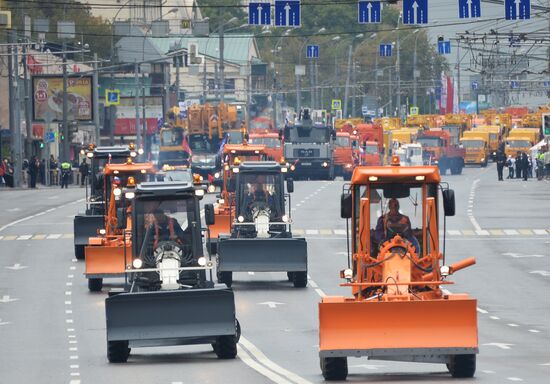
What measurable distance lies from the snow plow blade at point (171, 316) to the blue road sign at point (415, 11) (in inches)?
1351

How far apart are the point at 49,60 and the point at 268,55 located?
66.3 metres

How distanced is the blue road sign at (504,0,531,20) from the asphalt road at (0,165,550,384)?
637cm

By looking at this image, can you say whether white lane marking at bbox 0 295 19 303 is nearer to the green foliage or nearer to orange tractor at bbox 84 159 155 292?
orange tractor at bbox 84 159 155 292

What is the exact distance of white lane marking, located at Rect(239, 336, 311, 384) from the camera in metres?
20.5

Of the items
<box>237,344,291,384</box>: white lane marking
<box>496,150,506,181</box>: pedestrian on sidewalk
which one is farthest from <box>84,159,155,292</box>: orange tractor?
<box>496,150,506,181</box>: pedestrian on sidewalk

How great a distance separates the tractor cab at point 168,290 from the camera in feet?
76.1

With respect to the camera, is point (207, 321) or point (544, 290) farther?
point (544, 290)

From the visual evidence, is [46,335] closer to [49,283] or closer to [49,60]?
[49,283]

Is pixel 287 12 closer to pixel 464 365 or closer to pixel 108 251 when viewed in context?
pixel 108 251

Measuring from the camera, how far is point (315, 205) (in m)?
63.5

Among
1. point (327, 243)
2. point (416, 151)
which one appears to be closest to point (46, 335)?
point (327, 243)

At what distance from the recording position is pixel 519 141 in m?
117

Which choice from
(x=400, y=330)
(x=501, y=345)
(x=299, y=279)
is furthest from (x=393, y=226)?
(x=299, y=279)

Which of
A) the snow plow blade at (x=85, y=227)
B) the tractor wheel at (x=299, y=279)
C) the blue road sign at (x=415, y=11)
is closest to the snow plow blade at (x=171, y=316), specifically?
the tractor wheel at (x=299, y=279)
